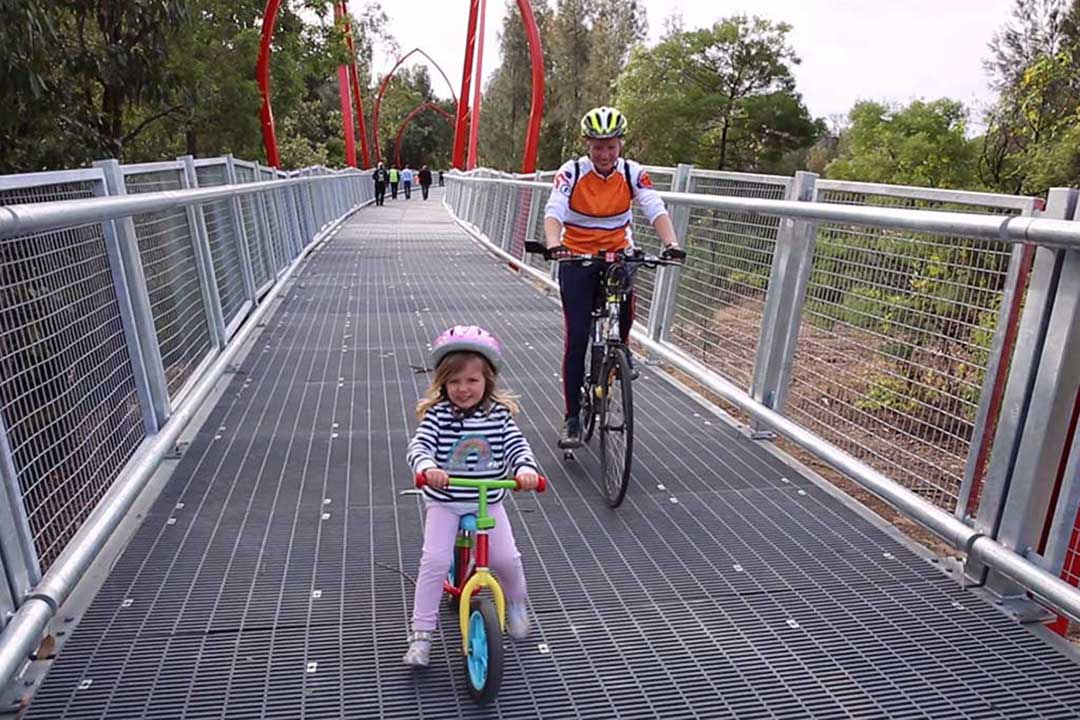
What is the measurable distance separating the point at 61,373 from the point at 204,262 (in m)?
2.61

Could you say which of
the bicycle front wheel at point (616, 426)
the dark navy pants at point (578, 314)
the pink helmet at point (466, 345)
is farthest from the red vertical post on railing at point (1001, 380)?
the pink helmet at point (466, 345)

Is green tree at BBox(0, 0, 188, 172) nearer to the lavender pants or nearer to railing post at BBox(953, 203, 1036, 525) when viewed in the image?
the lavender pants

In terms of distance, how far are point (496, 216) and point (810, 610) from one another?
1357 cm

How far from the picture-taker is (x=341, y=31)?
2653 centimetres

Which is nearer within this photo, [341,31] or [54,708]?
[54,708]

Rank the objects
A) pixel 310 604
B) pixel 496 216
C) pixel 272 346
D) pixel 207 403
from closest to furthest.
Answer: pixel 310 604, pixel 207 403, pixel 272 346, pixel 496 216

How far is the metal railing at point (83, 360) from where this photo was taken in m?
2.69

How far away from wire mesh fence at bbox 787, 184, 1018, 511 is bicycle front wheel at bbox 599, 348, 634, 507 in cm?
108

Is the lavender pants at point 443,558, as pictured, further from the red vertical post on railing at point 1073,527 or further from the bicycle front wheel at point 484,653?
the red vertical post on railing at point 1073,527

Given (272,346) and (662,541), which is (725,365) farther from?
(272,346)

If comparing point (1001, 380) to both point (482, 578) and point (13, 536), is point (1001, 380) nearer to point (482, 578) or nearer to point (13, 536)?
point (482, 578)

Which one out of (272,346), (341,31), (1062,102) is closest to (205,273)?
(272,346)

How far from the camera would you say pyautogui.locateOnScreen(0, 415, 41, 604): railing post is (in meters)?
2.55

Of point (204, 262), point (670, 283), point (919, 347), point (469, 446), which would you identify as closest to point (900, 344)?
point (919, 347)
